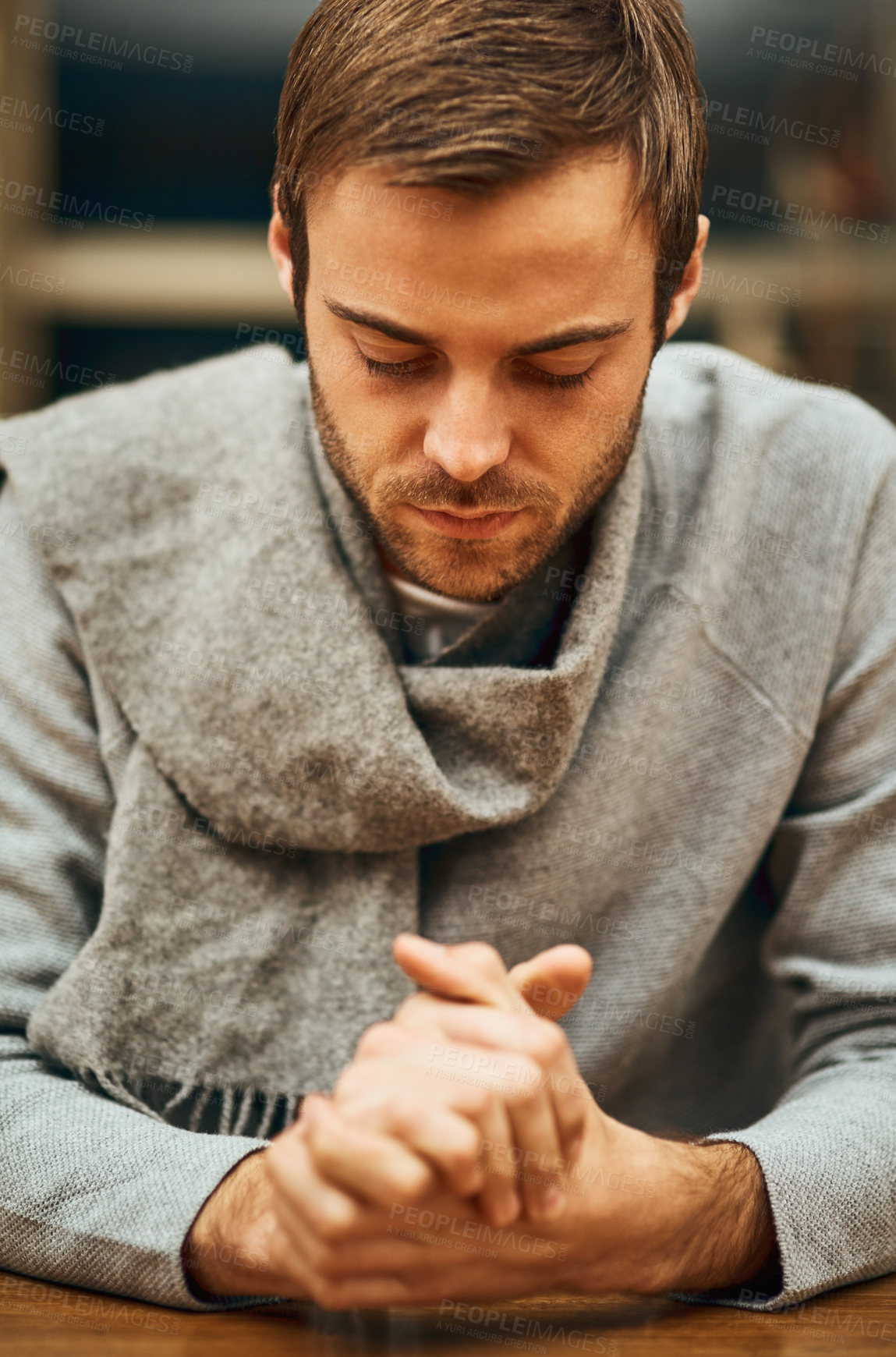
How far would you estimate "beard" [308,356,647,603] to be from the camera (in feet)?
3.19

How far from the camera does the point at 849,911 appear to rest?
1108 mm

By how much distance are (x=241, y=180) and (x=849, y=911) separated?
6.55 ft

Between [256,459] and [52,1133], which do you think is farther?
[256,459]

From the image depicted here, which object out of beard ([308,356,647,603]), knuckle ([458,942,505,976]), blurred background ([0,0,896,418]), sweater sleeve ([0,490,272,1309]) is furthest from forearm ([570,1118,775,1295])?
blurred background ([0,0,896,418])

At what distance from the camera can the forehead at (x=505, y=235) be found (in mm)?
885

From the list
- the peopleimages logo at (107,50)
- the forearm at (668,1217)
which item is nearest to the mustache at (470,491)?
the forearm at (668,1217)

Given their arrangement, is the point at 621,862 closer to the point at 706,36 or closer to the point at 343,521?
the point at 343,521

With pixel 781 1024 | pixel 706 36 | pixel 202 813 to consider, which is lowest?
pixel 781 1024

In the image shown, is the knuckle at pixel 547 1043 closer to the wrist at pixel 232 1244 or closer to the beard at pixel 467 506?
the wrist at pixel 232 1244

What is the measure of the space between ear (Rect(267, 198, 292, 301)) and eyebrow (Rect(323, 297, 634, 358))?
0.58 ft

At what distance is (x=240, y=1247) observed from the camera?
2.67ft

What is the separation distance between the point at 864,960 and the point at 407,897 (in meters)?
0.40

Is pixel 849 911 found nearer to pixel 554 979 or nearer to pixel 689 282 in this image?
pixel 554 979

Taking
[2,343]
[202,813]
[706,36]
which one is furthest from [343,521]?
[706,36]
